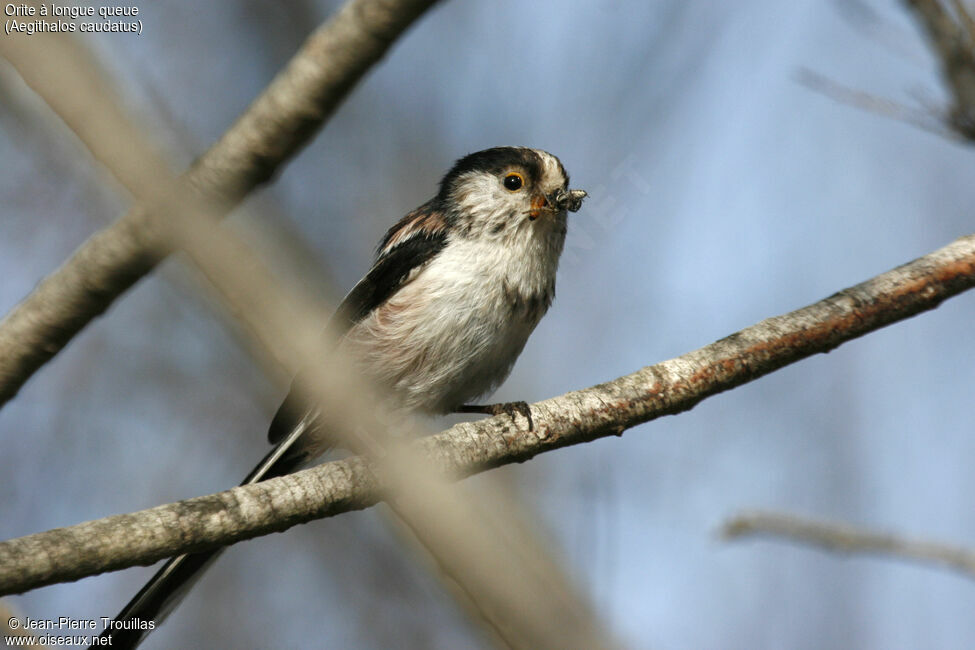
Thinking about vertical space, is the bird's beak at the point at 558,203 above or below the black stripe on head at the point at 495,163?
below

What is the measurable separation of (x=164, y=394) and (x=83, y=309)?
4.58 meters

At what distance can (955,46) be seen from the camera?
3.53 m

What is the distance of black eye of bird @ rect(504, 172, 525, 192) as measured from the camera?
482 cm

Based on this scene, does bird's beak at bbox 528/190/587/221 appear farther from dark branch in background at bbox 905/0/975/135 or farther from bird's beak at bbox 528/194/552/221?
dark branch in background at bbox 905/0/975/135

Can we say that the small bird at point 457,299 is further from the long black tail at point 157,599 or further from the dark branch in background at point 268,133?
the dark branch in background at point 268,133

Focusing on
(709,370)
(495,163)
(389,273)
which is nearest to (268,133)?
(709,370)

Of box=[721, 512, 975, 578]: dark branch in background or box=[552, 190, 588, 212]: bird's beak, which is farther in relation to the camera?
box=[552, 190, 588, 212]: bird's beak

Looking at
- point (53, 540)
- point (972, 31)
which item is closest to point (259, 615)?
point (53, 540)

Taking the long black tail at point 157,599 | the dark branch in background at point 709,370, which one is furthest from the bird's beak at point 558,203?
the long black tail at point 157,599

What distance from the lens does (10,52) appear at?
158 cm

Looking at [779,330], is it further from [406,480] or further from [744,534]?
[406,480]

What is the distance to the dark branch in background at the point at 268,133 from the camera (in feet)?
8.68

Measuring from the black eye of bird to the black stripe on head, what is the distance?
0.06 meters

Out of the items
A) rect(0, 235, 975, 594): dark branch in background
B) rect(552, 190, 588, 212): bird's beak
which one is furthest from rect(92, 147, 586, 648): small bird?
rect(0, 235, 975, 594): dark branch in background
